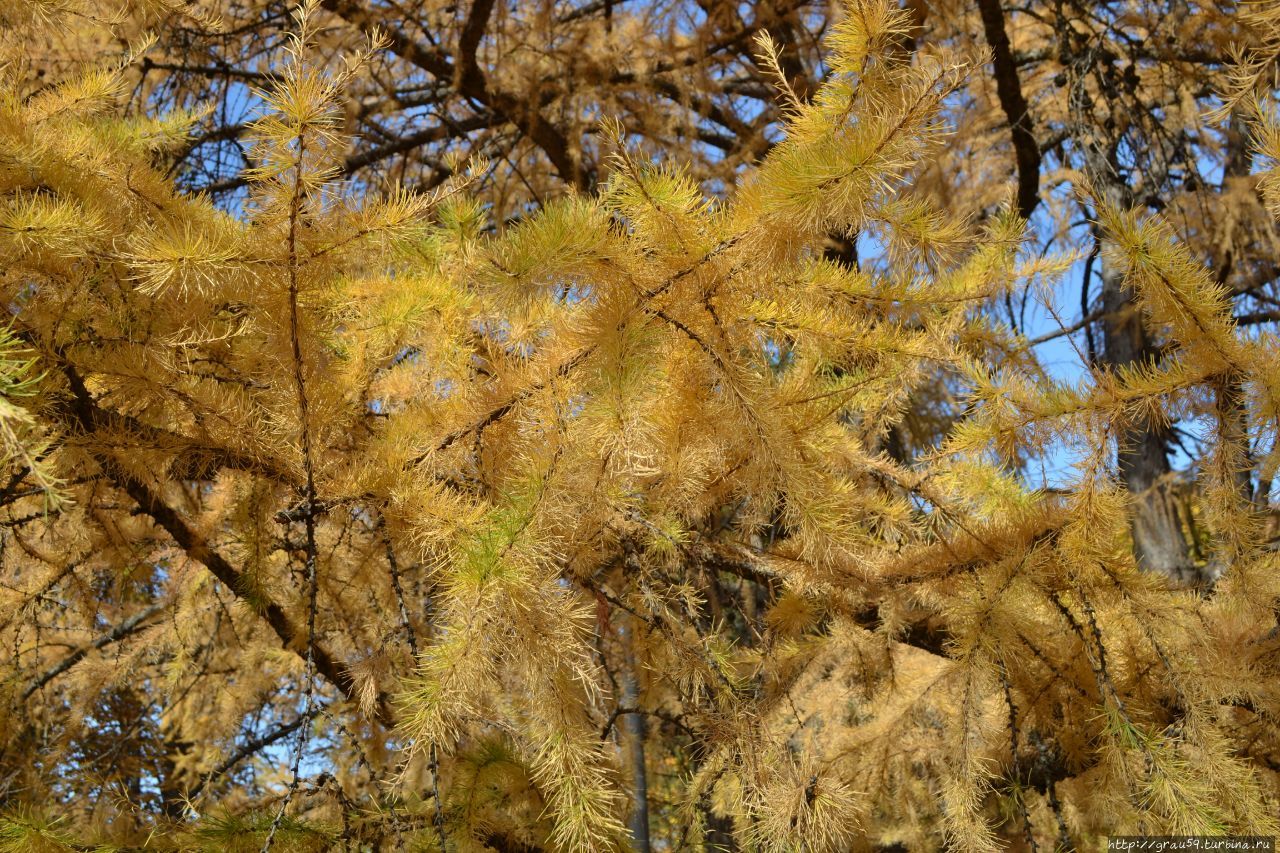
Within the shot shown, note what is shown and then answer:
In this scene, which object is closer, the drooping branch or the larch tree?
the larch tree

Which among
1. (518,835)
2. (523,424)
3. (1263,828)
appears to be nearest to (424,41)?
(523,424)

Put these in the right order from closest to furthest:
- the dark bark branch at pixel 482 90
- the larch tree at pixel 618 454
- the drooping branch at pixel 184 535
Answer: the larch tree at pixel 618 454
the drooping branch at pixel 184 535
the dark bark branch at pixel 482 90

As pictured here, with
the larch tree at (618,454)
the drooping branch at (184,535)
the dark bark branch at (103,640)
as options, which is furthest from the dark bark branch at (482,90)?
the dark bark branch at (103,640)

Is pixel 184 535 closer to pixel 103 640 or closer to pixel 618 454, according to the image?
pixel 618 454

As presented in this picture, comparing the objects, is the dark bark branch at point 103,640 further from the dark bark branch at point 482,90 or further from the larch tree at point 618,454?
the dark bark branch at point 482,90

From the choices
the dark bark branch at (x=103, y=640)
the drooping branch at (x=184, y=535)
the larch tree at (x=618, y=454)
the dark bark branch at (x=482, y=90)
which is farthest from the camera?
the dark bark branch at (x=482, y=90)

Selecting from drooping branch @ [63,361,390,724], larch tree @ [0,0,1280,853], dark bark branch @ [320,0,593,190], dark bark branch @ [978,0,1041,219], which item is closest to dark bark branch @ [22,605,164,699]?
larch tree @ [0,0,1280,853]

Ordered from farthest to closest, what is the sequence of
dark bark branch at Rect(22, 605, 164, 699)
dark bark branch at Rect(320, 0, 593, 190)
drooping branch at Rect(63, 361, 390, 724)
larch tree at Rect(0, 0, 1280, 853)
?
dark bark branch at Rect(320, 0, 593, 190) → dark bark branch at Rect(22, 605, 164, 699) → drooping branch at Rect(63, 361, 390, 724) → larch tree at Rect(0, 0, 1280, 853)

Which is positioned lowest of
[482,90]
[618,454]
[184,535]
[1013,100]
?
[618,454]

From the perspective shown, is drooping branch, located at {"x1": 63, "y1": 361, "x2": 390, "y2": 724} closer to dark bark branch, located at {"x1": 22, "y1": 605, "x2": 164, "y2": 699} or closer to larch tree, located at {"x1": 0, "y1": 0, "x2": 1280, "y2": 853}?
larch tree, located at {"x1": 0, "y1": 0, "x2": 1280, "y2": 853}

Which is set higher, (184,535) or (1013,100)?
(1013,100)

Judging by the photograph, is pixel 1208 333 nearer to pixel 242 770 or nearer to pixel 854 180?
pixel 854 180

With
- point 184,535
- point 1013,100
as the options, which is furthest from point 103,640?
point 1013,100

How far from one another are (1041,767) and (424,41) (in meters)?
3.28
